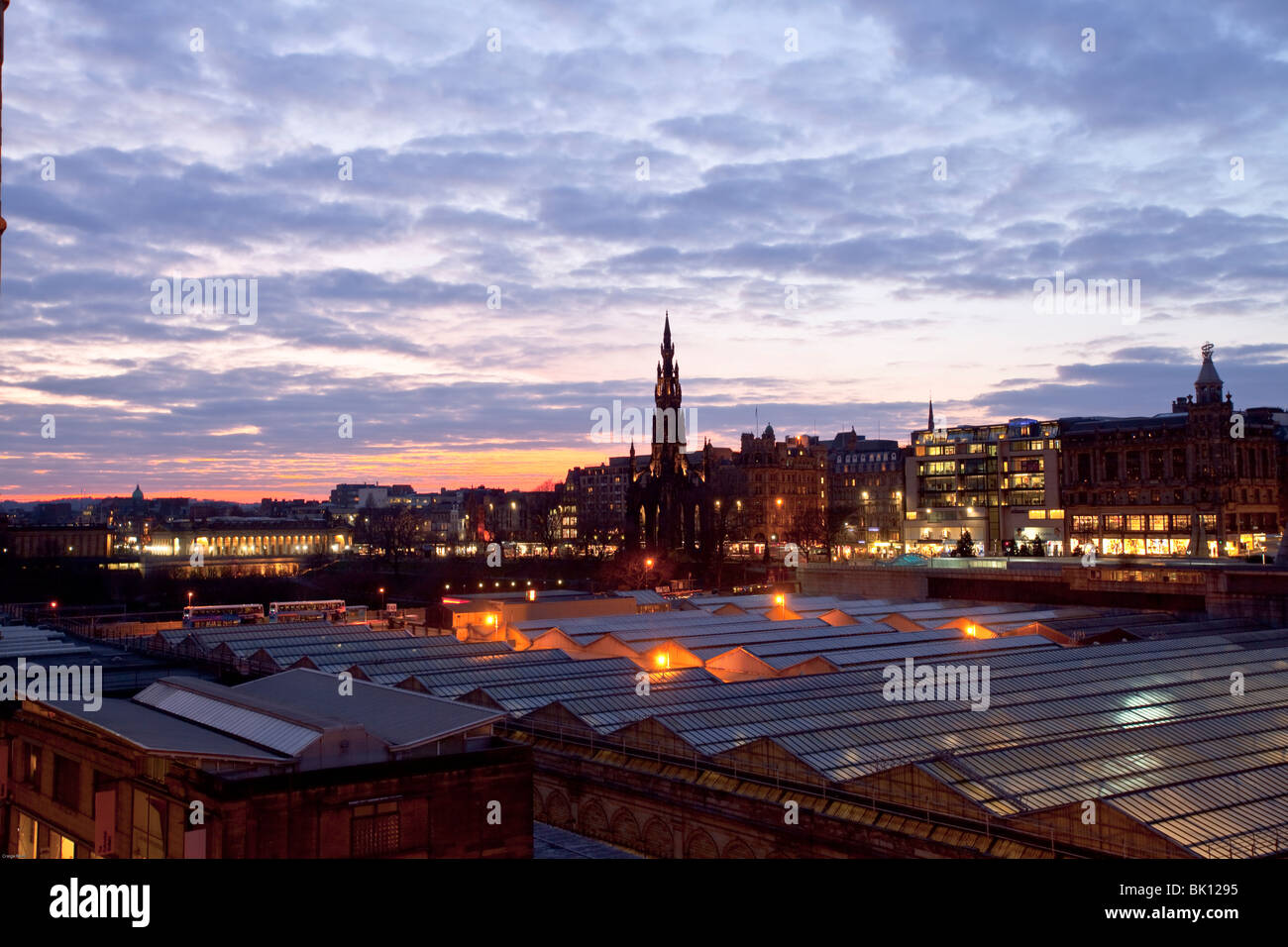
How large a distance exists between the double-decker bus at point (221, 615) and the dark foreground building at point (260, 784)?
110 feet

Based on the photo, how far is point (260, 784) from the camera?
17094 mm

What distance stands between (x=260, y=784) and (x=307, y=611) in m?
52.3

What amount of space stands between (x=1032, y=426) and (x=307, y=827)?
406ft

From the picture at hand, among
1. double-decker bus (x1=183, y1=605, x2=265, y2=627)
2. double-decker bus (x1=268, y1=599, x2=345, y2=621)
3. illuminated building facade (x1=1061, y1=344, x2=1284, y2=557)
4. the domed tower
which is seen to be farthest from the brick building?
double-decker bus (x1=183, y1=605, x2=265, y2=627)

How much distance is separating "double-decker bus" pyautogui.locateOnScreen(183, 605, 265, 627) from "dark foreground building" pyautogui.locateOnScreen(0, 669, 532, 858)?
110 ft

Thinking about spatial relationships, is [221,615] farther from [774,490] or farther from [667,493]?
[774,490]

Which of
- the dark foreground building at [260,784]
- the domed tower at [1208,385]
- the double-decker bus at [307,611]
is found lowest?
the double-decker bus at [307,611]

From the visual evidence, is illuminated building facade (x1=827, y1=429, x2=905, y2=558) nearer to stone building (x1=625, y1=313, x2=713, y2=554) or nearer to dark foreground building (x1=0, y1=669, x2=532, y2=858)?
stone building (x1=625, y1=313, x2=713, y2=554)

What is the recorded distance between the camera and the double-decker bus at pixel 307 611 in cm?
6231

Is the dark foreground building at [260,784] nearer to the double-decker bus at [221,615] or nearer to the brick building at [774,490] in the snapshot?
the double-decker bus at [221,615]

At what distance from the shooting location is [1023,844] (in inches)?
833

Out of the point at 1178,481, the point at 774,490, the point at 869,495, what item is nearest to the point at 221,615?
the point at 1178,481

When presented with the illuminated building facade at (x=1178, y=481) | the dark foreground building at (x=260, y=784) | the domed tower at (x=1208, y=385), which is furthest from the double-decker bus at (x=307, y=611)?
the domed tower at (x=1208, y=385)
